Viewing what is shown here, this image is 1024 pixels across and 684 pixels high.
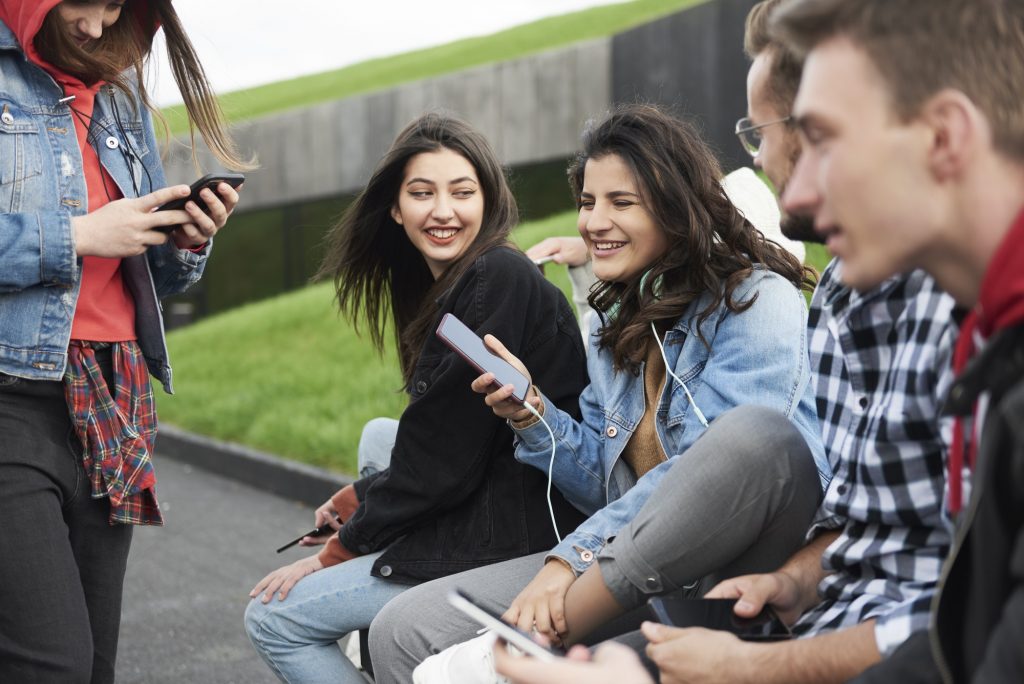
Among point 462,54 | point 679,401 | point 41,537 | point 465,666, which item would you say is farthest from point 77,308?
point 462,54

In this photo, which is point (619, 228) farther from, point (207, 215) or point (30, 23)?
point (30, 23)

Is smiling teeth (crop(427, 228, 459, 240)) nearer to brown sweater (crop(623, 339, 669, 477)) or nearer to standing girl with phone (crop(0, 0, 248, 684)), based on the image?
standing girl with phone (crop(0, 0, 248, 684))

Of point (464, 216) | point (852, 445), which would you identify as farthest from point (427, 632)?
point (464, 216)

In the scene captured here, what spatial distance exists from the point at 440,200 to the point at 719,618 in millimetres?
1751

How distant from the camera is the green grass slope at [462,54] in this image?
2666cm

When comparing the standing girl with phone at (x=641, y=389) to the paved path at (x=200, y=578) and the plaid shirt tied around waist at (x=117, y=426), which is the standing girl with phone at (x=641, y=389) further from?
the paved path at (x=200, y=578)

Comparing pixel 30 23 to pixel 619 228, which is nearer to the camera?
pixel 30 23

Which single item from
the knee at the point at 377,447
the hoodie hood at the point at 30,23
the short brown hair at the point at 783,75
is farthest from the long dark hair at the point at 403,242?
the short brown hair at the point at 783,75

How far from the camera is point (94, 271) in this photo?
288 cm

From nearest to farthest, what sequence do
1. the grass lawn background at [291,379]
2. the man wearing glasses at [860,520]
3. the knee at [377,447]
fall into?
the man wearing glasses at [860,520] < the knee at [377,447] < the grass lawn background at [291,379]

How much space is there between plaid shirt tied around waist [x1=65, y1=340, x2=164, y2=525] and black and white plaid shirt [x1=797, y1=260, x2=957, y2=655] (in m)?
1.69

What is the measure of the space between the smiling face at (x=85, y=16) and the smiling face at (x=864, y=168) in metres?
1.90

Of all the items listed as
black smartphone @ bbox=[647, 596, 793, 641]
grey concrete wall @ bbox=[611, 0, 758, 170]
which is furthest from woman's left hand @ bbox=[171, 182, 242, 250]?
grey concrete wall @ bbox=[611, 0, 758, 170]

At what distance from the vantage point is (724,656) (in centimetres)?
189
